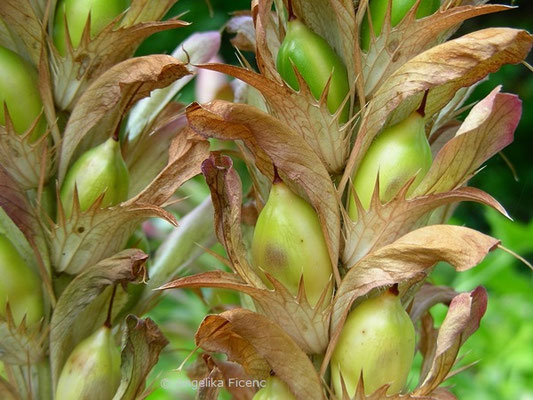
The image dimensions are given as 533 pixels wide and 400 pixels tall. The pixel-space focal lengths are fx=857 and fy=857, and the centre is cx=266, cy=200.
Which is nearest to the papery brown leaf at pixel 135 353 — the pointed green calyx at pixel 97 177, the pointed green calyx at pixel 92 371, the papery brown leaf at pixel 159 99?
the pointed green calyx at pixel 92 371

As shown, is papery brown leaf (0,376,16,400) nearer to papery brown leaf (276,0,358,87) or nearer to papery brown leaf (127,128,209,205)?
papery brown leaf (127,128,209,205)

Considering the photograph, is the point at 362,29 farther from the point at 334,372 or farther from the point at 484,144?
the point at 334,372

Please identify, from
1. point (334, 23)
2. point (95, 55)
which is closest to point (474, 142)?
point (334, 23)

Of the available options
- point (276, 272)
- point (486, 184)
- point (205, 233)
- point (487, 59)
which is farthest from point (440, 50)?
point (486, 184)

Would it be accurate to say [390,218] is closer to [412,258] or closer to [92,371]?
[412,258]

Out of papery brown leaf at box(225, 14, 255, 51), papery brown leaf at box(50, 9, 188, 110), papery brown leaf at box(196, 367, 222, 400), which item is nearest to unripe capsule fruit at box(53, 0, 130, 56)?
papery brown leaf at box(50, 9, 188, 110)
